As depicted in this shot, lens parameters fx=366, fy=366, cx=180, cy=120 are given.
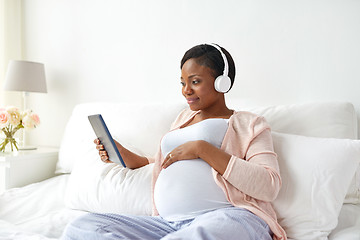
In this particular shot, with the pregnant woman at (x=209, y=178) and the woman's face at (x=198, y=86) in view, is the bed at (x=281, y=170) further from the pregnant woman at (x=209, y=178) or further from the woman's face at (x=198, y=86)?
the woman's face at (x=198, y=86)

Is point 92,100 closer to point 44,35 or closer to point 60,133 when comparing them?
point 60,133

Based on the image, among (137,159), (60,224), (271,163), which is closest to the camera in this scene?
(271,163)

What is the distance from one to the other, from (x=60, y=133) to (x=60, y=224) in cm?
121

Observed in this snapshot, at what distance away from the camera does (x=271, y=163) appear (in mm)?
1122

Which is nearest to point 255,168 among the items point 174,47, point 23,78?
point 174,47

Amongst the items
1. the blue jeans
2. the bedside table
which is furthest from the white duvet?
the blue jeans

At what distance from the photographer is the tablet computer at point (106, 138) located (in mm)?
1291

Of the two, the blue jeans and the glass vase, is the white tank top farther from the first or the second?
the glass vase

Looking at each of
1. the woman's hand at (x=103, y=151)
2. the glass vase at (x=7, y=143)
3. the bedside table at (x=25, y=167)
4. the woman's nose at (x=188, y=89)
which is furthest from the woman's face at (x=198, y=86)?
the glass vase at (x=7, y=143)

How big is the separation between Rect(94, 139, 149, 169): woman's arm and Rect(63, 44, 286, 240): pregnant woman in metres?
0.13

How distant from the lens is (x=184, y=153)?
1181mm

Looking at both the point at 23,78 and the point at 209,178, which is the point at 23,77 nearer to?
the point at 23,78

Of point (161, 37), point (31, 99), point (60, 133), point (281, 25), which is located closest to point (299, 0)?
point (281, 25)

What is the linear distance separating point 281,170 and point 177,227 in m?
0.40
